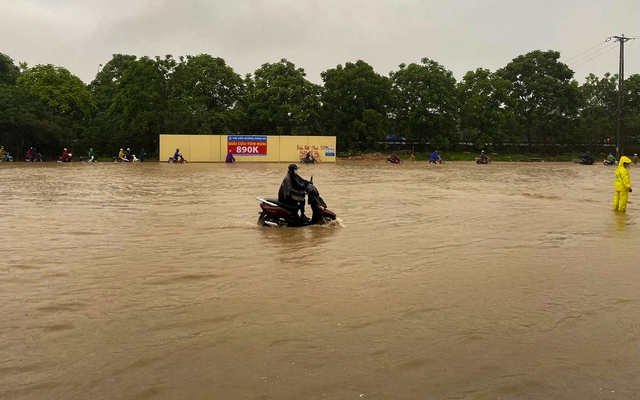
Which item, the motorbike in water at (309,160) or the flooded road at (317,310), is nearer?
the flooded road at (317,310)

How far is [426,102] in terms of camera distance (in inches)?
2466

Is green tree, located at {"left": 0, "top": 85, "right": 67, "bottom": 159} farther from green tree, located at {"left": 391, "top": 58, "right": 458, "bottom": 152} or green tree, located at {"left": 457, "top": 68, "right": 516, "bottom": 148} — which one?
green tree, located at {"left": 457, "top": 68, "right": 516, "bottom": 148}

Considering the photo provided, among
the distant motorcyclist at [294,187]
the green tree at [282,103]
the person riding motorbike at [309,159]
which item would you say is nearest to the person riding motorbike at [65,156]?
the person riding motorbike at [309,159]

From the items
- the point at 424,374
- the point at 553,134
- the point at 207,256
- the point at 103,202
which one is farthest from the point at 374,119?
the point at 424,374

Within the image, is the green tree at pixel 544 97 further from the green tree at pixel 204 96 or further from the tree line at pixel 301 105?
the green tree at pixel 204 96

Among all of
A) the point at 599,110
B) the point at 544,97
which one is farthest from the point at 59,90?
the point at 599,110

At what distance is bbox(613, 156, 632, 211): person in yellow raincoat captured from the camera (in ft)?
43.5

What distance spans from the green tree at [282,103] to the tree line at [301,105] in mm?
116

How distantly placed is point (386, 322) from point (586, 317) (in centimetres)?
190

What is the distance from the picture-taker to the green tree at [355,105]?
60.4 metres

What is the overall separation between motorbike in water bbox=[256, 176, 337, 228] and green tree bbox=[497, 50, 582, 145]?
196ft

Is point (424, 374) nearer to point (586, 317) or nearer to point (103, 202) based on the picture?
point (586, 317)

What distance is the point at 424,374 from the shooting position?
A: 403 centimetres

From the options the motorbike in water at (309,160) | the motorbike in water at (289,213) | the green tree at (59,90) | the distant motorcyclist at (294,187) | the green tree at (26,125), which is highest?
the green tree at (59,90)
